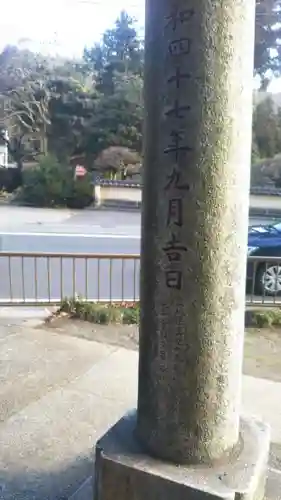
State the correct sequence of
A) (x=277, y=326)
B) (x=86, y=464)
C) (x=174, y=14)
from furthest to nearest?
1. (x=277, y=326)
2. (x=86, y=464)
3. (x=174, y=14)

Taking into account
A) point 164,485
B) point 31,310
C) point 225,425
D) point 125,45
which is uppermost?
point 125,45

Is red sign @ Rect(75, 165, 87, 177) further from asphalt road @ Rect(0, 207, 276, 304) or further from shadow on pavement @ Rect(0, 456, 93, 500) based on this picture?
shadow on pavement @ Rect(0, 456, 93, 500)

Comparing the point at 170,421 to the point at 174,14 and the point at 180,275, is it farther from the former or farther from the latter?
the point at 174,14

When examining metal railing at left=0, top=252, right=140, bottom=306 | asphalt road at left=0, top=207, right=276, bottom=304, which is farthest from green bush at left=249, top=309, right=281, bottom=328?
asphalt road at left=0, top=207, right=276, bottom=304

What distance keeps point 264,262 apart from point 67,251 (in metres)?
6.50

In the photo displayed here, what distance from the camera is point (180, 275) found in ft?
5.95

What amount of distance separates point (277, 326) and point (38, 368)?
288cm

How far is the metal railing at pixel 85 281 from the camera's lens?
6.73 metres

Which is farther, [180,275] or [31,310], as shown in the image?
[31,310]

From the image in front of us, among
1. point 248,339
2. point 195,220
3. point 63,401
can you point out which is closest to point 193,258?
point 195,220

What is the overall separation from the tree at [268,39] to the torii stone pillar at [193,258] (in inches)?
752

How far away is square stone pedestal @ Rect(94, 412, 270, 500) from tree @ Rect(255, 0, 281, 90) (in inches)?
765

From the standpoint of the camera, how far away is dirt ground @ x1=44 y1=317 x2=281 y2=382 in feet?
14.7

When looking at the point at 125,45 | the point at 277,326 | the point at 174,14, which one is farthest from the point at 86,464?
the point at 125,45
